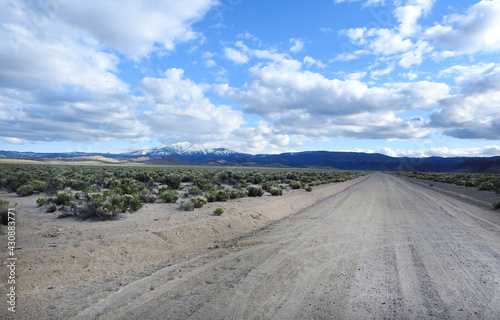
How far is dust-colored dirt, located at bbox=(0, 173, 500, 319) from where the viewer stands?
4539 millimetres

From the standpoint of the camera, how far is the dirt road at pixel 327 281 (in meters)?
4.54

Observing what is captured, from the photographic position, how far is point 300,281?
18.8 ft

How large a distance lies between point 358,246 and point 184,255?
5.13m

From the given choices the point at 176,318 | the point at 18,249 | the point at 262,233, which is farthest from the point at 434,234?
the point at 18,249

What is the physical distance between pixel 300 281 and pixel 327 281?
56 cm

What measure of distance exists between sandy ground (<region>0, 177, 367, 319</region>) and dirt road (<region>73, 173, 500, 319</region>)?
1.88 ft

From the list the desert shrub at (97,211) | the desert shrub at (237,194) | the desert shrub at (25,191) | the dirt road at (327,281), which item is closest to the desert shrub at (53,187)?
the desert shrub at (25,191)

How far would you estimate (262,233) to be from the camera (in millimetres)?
10086

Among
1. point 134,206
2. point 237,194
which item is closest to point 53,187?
point 134,206

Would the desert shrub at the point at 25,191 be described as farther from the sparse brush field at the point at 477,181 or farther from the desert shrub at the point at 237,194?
the sparse brush field at the point at 477,181

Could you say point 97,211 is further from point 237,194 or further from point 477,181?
point 477,181

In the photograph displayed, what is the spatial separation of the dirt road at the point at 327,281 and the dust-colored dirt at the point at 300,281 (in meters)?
0.02

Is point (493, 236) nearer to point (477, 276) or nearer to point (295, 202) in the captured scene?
point (477, 276)

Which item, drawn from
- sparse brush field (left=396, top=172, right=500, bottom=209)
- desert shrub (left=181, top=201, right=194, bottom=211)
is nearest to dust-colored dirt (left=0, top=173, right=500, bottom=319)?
desert shrub (left=181, top=201, right=194, bottom=211)
